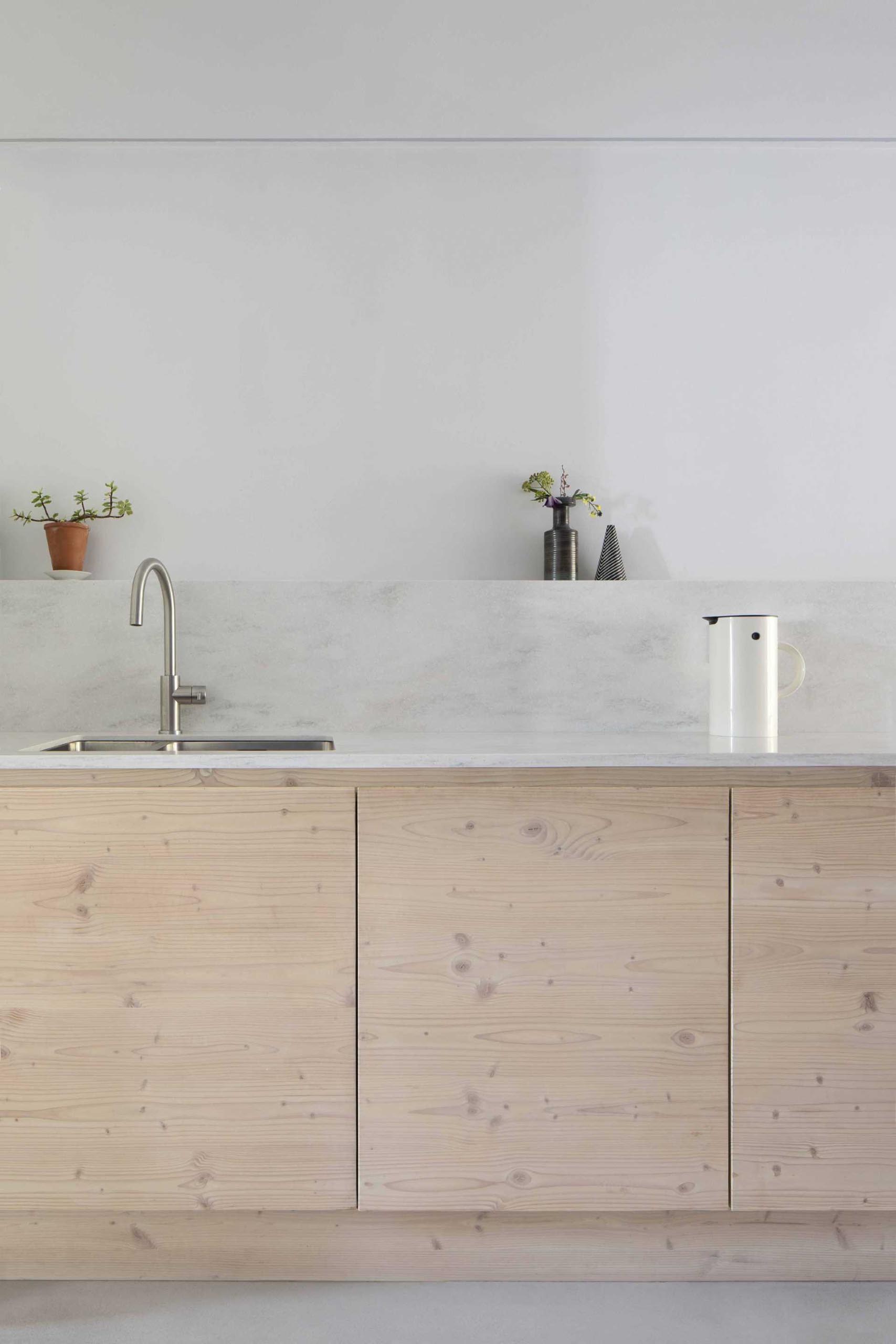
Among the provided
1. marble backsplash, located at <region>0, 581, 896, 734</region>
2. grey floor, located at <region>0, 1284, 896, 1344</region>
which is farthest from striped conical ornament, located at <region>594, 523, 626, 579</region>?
grey floor, located at <region>0, 1284, 896, 1344</region>

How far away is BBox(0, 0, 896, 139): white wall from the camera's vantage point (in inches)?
62.3

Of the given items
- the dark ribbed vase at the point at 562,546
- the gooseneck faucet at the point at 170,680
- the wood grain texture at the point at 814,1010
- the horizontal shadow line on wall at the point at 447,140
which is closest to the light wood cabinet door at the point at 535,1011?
the wood grain texture at the point at 814,1010

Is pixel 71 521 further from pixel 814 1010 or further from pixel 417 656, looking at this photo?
pixel 814 1010

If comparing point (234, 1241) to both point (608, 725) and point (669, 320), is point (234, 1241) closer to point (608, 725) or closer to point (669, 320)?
point (608, 725)

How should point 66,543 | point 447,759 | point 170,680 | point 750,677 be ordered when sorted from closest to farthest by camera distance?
point 447,759, point 750,677, point 170,680, point 66,543

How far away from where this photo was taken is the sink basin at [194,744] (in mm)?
1804

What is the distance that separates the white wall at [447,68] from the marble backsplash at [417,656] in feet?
3.33

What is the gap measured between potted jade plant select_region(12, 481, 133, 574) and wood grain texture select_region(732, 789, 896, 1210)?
4.94ft

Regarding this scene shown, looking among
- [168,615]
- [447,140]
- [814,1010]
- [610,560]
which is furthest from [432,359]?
[814,1010]

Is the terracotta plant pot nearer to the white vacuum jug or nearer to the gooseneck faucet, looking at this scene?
the gooseneck faucet

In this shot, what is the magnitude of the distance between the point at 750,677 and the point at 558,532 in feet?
1.76

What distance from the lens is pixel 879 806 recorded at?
1393 mm

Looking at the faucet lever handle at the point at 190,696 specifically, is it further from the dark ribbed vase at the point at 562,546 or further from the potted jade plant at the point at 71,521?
the dark ribbed vase at the point at 562,546

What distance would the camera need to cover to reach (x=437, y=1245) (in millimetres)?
1463
